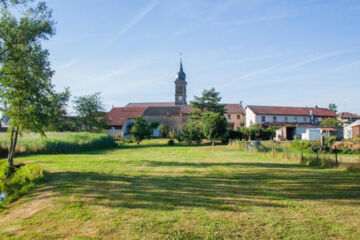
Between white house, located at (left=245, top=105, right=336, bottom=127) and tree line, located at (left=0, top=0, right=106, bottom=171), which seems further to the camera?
white house, located at (left=245, top=105, right=336, bottom=127)

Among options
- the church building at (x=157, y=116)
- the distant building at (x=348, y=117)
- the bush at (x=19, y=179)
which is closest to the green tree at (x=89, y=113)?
the church building at (x=157, y=116)

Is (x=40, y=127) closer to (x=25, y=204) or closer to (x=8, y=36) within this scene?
(x=25, y=204)

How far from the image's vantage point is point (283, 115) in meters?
59.8

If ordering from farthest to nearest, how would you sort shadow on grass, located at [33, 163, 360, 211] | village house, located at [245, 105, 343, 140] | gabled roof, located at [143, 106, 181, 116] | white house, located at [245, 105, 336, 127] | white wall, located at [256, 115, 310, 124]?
gabled roof, located at [143, 106, 181, 116], white house, located at [245, 105, 336, 127], white wall, located at [256, 115, 310, 124], village house, located at [245, 105, 343, 140], shadow on grass, located at [33, 163, 360, 211]

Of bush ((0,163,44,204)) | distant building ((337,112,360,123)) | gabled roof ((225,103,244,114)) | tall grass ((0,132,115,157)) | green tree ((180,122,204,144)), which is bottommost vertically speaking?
bush ((0,163,44,204))

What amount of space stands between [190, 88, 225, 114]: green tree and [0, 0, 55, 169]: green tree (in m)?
34.3

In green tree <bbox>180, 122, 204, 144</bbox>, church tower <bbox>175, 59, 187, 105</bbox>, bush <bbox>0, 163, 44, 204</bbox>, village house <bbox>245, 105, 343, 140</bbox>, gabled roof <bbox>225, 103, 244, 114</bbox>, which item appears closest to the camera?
bush <bbox>0, 163, 44, 204</bbox>

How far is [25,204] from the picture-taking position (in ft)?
20.7

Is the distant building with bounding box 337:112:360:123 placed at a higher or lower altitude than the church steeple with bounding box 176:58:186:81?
lower

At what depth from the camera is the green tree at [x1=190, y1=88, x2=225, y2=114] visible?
164 feet

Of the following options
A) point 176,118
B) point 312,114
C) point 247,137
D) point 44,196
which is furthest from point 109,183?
point 312,114

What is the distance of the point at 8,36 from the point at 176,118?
45.8 m

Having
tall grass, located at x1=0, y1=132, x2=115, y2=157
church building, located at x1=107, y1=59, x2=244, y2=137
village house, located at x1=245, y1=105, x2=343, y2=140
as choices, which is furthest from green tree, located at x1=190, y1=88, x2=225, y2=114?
tall grass, located at x1=0, y1=132, x2=115, y2=157

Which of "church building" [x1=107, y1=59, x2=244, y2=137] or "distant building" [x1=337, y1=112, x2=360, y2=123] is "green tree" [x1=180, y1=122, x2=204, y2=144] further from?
"distant building" [x1=337, y1=112, x2=360, y2=123]
